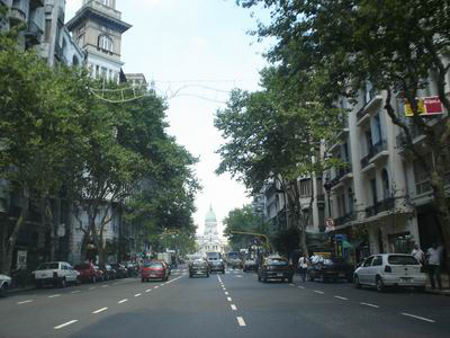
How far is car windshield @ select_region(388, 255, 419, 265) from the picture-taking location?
19922 mm

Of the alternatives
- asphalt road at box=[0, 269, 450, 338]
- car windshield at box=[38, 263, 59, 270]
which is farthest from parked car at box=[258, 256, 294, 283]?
car windshield at box=[38, 263, 59, 270]

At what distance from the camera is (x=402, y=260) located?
65.7 ft

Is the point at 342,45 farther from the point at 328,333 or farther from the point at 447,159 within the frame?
the point at 447,159

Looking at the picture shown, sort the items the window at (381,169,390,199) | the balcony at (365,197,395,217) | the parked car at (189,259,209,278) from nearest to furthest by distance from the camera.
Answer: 1. the balcony at (365,197,395,217)
2. the window at (381,169,390,199)
3. the parked car at (189,259,209,278)

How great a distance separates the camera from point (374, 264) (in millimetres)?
21203

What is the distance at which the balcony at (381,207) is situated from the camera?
102 feet

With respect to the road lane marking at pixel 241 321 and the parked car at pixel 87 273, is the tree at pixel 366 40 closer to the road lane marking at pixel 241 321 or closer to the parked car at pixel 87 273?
the road lane marking at pixel 241 321

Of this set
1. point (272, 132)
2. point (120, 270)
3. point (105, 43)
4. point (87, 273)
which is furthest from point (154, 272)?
point (105, 43)

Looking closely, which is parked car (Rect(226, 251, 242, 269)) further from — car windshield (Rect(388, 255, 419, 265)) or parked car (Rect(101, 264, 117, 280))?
car windshield (Rect(388, 255, 419, 265))

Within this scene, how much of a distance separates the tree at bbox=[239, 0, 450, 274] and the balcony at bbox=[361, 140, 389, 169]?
49.7 ft

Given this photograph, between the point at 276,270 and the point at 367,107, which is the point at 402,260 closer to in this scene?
the point at 276,270

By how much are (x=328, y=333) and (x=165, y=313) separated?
5.37 metres

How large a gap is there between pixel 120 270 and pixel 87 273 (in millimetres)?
11800

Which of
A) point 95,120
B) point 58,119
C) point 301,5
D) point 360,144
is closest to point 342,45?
point 301,5
